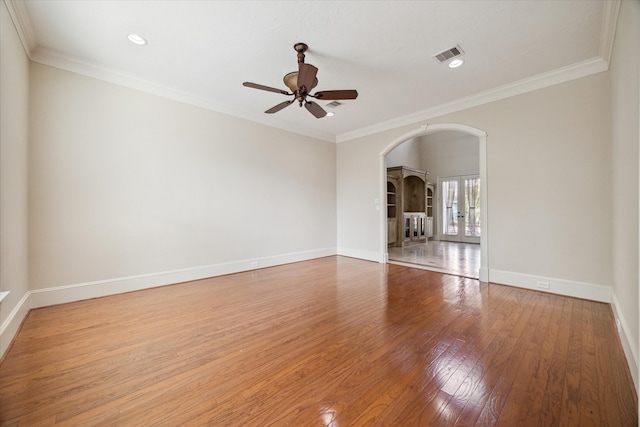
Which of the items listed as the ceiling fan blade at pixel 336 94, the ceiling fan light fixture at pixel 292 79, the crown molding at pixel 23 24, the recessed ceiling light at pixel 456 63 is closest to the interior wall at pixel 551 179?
the recessed ceiling light at pixel 456 63

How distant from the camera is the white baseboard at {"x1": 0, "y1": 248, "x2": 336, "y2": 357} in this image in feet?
7.86

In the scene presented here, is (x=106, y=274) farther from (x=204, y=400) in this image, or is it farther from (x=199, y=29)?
(x=199, y=29)

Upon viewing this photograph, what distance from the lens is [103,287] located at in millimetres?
3432

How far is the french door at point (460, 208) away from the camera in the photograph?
28.6 ft

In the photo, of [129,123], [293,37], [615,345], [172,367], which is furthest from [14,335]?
[615,345]

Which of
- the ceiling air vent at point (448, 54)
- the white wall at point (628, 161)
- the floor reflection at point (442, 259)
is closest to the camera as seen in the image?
the white wall at point (628, 161)

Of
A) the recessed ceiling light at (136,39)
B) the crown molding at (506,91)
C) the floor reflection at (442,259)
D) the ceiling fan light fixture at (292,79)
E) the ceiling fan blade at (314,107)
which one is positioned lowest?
the floor reflection at (442,259)

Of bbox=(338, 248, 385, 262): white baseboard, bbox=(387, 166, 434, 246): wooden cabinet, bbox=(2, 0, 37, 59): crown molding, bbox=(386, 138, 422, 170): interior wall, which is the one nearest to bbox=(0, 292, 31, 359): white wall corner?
bbox=(2, 0, 37, 59): crown molding

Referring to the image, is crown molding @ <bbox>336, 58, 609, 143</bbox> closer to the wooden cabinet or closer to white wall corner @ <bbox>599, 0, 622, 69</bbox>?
white wall corner @ <bbox>599, 0, 622, 69</bbox>

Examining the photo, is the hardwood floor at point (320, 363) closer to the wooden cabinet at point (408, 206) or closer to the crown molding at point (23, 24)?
the crown molding at point (23, 24)

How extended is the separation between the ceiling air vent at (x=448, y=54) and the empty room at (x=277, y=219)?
35mm

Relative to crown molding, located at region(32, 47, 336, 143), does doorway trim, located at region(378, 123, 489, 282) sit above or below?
below

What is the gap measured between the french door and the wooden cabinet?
1.58 ft

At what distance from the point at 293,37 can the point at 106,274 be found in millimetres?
3876
